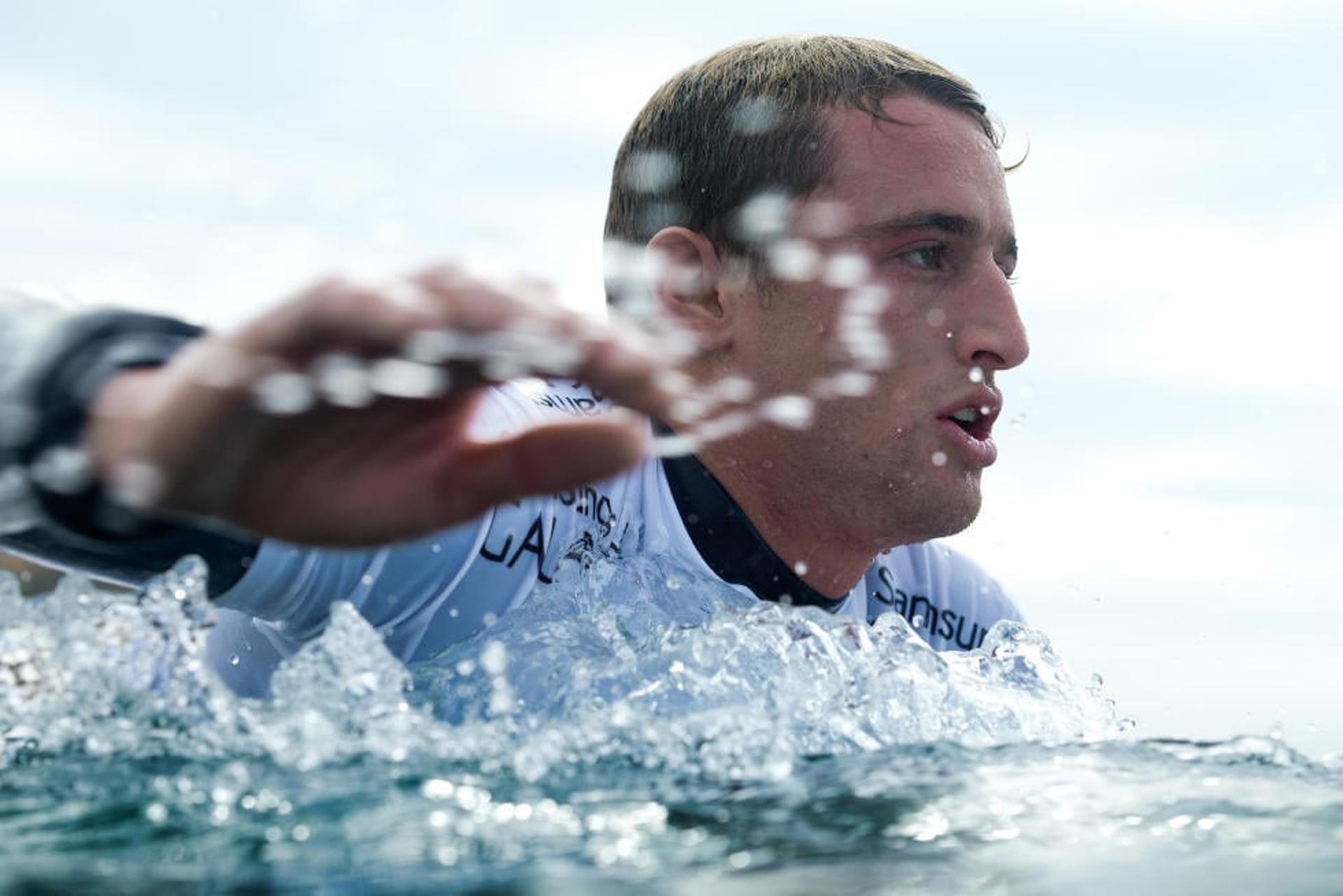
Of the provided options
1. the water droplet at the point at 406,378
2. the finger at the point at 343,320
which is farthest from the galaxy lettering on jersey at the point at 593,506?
the finger at the point at 343,320

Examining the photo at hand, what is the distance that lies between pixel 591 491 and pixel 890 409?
0.77 meters

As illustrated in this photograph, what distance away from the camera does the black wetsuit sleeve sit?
68.0 inches

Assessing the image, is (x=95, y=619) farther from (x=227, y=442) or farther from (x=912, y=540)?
(x=912, y=540)

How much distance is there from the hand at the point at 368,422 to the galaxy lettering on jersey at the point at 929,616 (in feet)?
8.64

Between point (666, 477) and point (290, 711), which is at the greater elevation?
point (666, 477)

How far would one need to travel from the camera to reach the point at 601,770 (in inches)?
83.6

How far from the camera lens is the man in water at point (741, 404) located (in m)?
1.78

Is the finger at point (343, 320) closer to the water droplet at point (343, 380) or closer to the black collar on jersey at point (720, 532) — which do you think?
the water droplet at point (343, 380)

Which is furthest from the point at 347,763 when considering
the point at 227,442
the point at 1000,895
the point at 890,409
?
the point at 890,409

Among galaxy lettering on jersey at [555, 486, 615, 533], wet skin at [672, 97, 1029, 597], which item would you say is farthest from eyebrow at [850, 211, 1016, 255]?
galaxy lettering on jersey at [555, 486, 615, 533]

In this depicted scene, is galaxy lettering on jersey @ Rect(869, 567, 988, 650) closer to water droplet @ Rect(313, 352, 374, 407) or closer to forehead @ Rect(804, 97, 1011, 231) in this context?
forehead @ Rect(804, 97, 1011, 231)

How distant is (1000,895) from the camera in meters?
1.60

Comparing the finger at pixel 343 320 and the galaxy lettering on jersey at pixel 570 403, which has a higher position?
the galaxy lettering on jersey at pixel 570 403

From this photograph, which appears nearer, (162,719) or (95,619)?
(162,719)
